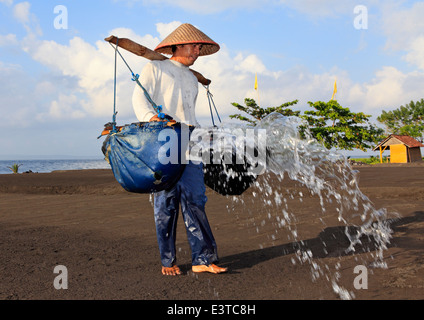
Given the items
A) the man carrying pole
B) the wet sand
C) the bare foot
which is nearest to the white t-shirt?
the man carrying pole

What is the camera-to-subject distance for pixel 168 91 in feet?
12.4

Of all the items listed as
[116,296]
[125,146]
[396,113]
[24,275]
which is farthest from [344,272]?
[396,113]

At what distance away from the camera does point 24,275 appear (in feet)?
12.5

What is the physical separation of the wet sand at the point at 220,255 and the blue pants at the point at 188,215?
0.21 meters

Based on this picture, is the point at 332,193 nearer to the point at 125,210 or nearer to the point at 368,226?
the point at 368,226

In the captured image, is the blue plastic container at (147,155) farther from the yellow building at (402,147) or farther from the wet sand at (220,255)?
the yellow building at (402,147)

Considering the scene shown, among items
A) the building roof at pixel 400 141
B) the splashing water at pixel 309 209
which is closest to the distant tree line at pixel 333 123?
the building roof at pixel 400 141

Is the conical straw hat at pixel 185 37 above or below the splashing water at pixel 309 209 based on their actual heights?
above

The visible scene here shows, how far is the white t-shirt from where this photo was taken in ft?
12.1

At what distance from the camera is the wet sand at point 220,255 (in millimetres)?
3217

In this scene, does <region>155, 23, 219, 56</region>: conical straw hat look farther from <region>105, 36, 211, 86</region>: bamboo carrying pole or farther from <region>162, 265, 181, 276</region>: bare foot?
<region>162, 265, 181, 276</region>: bare foot

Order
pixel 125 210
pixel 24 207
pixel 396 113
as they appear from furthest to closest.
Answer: pixel 396 113
pixel 24 207
pixel 125 210

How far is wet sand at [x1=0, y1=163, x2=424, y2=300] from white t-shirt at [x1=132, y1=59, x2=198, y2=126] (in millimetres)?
1510
